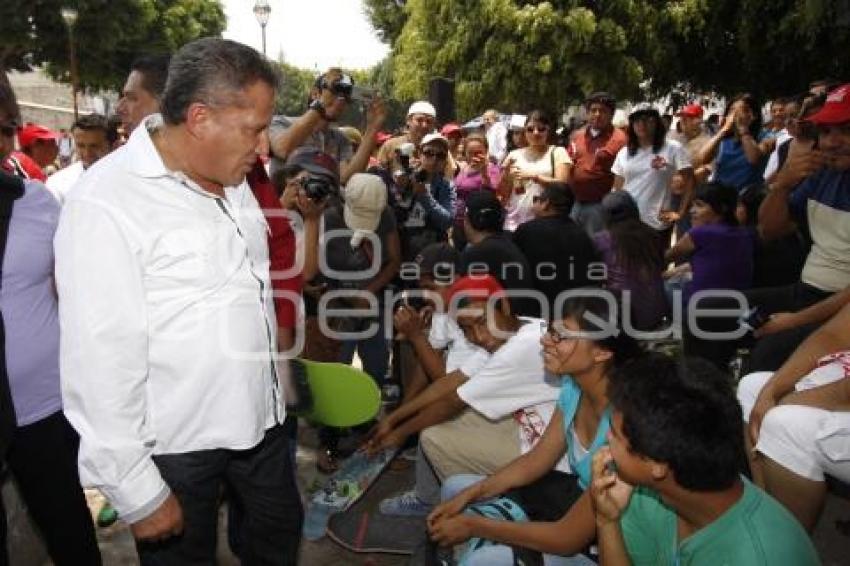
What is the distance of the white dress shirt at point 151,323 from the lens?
4.96 feet

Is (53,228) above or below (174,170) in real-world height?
below

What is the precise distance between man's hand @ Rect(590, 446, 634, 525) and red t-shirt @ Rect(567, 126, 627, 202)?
4171 mm

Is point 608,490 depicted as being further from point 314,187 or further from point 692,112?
point 692,112

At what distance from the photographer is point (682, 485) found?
158 cm

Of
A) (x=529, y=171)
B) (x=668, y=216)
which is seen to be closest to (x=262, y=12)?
(x=529, y=171)

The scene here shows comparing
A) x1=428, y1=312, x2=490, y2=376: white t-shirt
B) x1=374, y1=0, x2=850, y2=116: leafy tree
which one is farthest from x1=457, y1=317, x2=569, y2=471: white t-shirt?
x1=374, y1=0, x2=850, y2=116: leafy tree

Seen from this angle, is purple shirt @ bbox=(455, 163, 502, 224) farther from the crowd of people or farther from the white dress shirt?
the white dress shirt

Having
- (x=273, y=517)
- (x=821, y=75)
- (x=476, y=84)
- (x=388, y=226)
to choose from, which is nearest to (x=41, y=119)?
(x=476, y=84)

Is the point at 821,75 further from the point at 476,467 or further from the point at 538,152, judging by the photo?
the point at 476,467

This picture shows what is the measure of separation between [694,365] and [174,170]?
137cm

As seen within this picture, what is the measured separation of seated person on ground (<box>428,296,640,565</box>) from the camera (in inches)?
85.4

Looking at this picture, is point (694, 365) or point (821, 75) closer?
point (694, 365)

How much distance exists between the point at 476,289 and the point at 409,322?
572mm

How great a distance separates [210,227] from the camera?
66.5 inches
